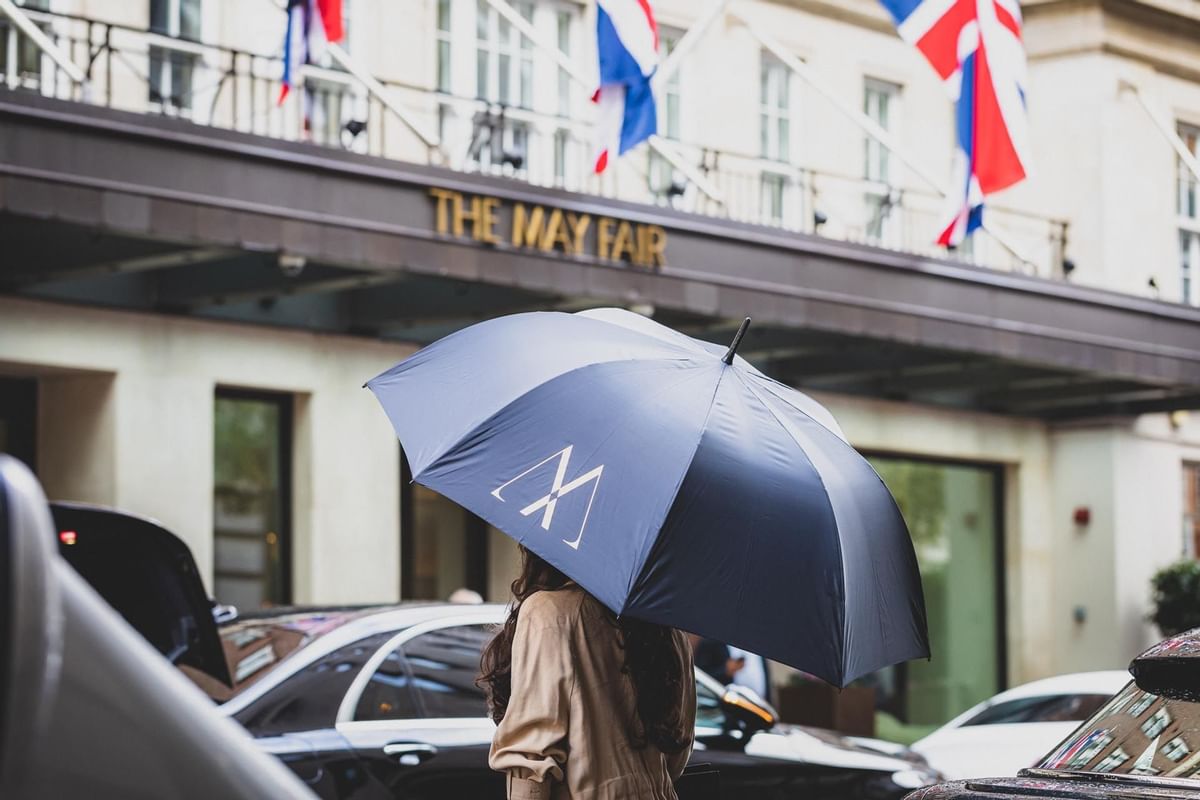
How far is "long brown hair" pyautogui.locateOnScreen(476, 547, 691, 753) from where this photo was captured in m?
4.23

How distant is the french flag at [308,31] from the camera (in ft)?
41.7

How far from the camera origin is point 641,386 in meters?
4.31

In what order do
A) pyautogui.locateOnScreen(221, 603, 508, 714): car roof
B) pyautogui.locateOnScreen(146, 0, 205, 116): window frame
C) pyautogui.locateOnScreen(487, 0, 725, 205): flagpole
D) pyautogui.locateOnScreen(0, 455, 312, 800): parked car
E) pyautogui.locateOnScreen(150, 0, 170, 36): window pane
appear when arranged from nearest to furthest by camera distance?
pyautogui.locateOnScreen(0, 455, 312, 800): parked car → pyautogui.locateOnScreen(221, 603, 508, 714): car roof → pyautogui.locateOnScreen(146, 0, 205, 116): window frame → pyautogui.locateOnScreen(150, 0, 170, 36): window pane → pyautogui.locateOnScreen(487, 0, 725, 205): flagpole

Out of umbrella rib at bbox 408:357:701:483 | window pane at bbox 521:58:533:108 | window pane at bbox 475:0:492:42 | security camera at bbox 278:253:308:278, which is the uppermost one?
window pane at bbox 475:0:492:42

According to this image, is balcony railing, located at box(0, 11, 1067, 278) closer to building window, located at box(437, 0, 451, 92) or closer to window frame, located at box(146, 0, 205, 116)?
window frame, located at box(146, 0, 205, 116)

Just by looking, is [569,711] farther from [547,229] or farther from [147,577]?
[547,229]

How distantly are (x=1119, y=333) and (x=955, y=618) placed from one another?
14.4 feet

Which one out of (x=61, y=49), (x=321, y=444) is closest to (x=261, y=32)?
(x=61, y=49)

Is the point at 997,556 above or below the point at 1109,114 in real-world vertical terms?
below


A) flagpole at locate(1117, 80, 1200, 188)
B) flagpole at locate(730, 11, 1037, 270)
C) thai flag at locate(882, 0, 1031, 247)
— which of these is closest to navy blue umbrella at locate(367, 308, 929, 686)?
thai flag at locate(882, 0, 1031, 247)

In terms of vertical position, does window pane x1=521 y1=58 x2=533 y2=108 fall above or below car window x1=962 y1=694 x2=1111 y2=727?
above

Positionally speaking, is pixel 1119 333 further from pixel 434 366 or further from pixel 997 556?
pixel 434 366

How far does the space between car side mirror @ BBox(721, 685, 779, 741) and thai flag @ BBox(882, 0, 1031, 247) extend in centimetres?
745

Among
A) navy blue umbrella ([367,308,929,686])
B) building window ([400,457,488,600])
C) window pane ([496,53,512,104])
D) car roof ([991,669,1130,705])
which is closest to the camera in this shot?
navy blue umbrella ([367,308,929,686])
